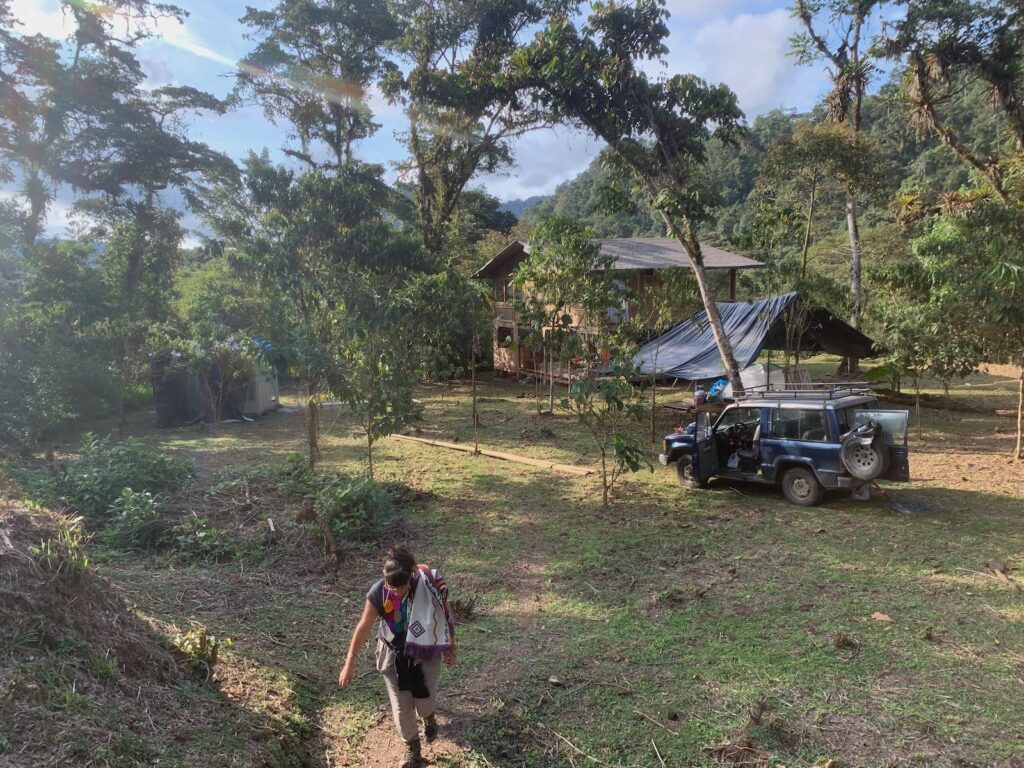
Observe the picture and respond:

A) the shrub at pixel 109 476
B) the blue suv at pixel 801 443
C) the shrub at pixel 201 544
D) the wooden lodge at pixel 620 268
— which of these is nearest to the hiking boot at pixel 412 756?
the shrub at pixel 201 544

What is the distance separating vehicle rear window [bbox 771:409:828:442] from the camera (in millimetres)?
7824

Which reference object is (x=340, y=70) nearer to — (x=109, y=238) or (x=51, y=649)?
(x=109, y=238)

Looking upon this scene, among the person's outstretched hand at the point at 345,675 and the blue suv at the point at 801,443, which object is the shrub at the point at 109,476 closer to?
the person's outstretched hand at the point at 345,675

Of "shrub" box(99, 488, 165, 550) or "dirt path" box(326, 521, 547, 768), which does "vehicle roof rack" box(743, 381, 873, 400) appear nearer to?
"dirt path" box(326, 521, 547, 768)

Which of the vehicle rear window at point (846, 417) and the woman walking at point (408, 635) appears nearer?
the woman walking at point (408, 635)

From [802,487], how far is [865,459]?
3.39ft

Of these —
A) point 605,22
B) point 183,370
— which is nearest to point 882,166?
point 605,22

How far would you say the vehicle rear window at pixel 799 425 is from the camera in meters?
7.82

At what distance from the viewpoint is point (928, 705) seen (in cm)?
392

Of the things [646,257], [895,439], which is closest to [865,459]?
[895,439]

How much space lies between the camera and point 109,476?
801 cm

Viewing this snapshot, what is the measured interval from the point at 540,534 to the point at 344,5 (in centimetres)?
2211

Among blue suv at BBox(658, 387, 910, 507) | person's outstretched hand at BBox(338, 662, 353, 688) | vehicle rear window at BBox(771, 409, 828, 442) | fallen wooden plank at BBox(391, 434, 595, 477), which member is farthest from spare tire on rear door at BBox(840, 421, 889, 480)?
person's outstretched hand at BBox(338, 662, 353, 688)

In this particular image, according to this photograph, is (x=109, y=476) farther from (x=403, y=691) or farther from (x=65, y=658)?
(x=403, y=691)
